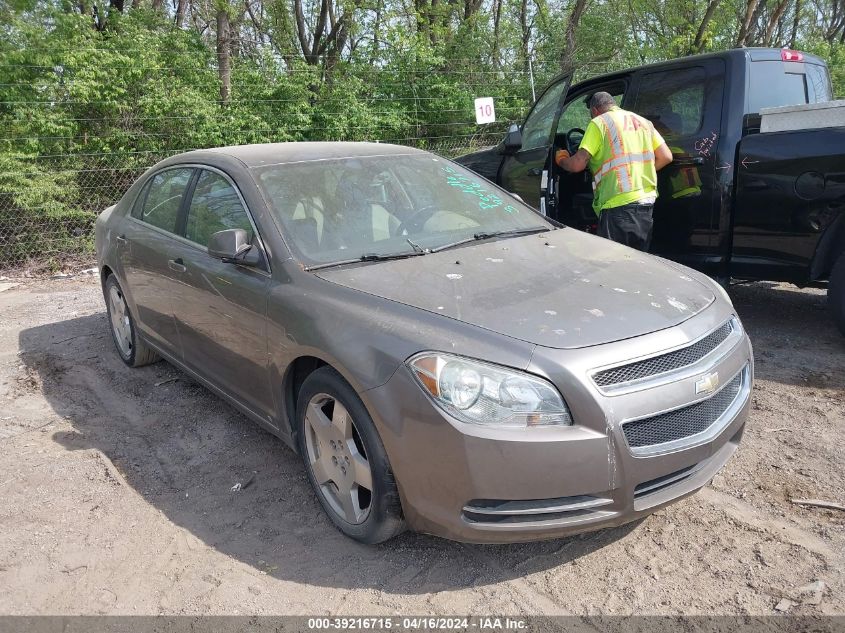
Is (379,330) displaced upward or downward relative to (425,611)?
upward

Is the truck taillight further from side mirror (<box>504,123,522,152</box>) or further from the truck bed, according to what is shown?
side mirror (<box>504,123,522,152</box>)

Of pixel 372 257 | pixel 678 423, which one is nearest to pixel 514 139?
pixel 372 257

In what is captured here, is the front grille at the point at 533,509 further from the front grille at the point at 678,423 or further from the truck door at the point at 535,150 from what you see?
the truck door at the point at 535,150

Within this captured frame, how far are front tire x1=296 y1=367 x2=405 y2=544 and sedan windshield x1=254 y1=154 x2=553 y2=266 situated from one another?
68cm

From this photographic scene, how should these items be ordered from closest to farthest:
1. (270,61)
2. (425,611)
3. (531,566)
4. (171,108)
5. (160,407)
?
(425,611) → (531,566) → (160,407) → (171,108) → (270,61)

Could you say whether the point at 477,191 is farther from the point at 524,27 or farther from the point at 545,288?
the point at 524,27

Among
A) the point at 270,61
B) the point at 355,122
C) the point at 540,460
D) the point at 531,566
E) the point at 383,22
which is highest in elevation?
the point at 383,22

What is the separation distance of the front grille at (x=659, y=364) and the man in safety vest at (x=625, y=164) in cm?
265

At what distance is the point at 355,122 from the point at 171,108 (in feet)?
9.31

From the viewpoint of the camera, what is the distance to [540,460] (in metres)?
2.49

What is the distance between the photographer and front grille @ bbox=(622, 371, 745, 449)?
8.43 feet

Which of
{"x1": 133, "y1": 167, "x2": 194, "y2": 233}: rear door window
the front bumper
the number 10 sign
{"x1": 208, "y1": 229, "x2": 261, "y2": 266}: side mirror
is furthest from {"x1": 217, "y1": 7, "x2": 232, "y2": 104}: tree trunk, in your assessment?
the front bumper

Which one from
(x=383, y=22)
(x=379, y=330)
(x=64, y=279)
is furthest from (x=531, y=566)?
(x=383, y=22)

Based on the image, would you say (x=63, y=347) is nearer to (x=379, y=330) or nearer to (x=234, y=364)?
(x=234, y=364)
